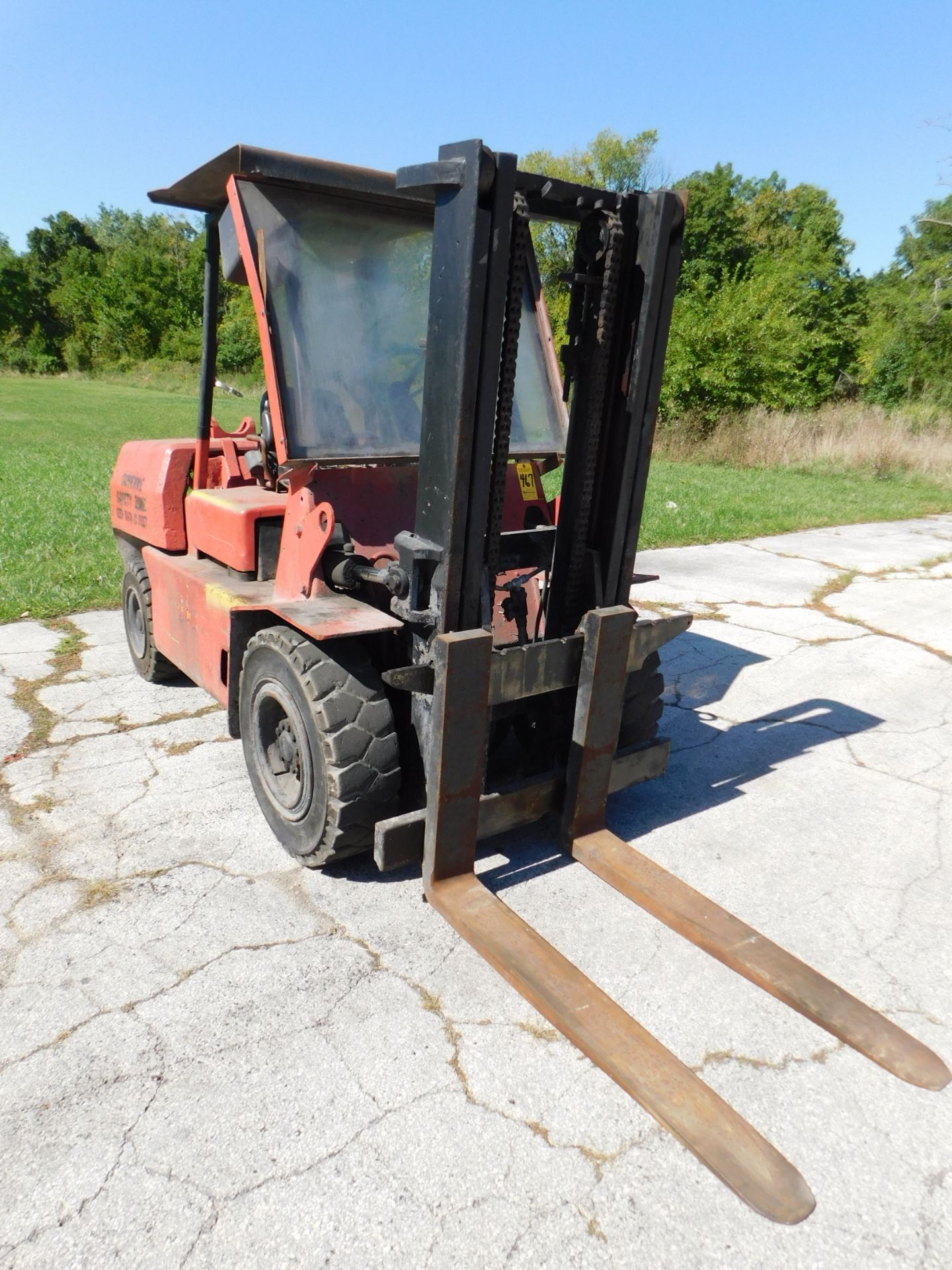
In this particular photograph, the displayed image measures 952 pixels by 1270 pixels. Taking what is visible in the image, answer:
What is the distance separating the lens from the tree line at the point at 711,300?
19.7m

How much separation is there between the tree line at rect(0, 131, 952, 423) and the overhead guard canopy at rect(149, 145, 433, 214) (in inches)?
30.0

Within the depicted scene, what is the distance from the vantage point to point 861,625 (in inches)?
279

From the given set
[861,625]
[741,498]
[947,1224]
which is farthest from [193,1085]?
[741,498]

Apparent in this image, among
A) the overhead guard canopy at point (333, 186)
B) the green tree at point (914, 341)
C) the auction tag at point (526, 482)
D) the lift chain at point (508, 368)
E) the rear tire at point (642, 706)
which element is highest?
the green tree at point (914, 341)

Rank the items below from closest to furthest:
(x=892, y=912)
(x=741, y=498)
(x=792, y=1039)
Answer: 1. (x=792, y=1039)
2. (x=892, y=912)
3. (x=741, y=498)

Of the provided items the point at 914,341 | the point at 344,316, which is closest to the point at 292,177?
the point at 344,316

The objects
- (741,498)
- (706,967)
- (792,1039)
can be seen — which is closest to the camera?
(792,1039)

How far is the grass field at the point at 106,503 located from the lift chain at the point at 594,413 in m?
4.67

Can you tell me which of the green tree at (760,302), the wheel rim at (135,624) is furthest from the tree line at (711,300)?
the wheel rim at (135,624)

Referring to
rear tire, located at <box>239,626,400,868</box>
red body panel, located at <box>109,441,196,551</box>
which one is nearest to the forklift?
rear tire, located at <box>239,626,400,868</box>

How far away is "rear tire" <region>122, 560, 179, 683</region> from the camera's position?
4.70m

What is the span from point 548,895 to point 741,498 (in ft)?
37.5

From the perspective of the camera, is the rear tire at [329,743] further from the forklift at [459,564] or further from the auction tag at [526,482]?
the auction tag at [526,482]

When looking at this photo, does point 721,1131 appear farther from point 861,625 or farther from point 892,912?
point 861,625
